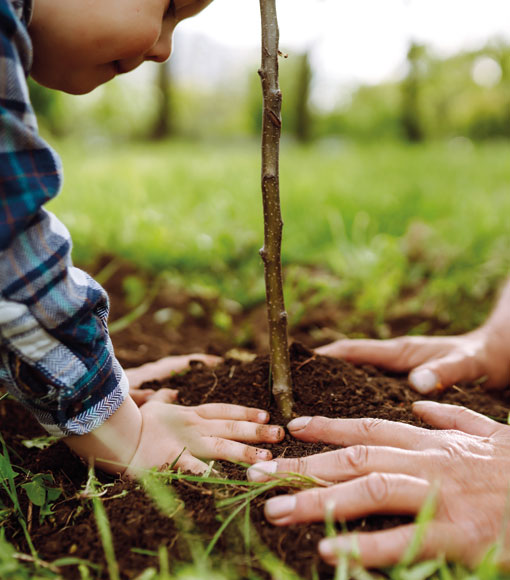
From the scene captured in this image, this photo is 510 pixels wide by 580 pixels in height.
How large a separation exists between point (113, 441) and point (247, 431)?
34cm

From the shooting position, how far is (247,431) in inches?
54.6

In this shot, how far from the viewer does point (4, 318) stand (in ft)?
3.41

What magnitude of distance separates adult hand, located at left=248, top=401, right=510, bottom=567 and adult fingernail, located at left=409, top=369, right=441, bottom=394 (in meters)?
0.34

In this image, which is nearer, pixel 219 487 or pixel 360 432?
pixel 219 487

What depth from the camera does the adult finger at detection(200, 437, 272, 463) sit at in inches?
51.1

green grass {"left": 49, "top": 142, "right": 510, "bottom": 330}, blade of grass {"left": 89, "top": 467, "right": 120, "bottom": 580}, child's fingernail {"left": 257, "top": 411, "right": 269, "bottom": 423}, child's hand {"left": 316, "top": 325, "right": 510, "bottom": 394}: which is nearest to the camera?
blade of grass {"left": 89, "top": 467, "right": 120, "bottom": 580}

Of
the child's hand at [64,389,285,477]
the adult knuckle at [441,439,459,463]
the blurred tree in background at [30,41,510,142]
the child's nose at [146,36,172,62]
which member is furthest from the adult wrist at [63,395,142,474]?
the blurred tree in background at [30,41,510,142]

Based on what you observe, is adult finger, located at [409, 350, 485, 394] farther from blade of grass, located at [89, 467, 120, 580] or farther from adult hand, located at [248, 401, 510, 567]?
blade of grass, located at [89, 467, 120, 580]

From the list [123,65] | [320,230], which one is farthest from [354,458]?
[320,230]

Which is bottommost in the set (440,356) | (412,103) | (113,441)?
(440,356)

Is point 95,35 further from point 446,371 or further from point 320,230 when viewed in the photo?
point 320,230

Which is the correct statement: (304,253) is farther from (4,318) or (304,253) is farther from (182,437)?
(4,318)

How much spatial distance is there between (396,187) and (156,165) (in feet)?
9.25

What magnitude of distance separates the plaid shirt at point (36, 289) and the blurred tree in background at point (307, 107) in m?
12.7
